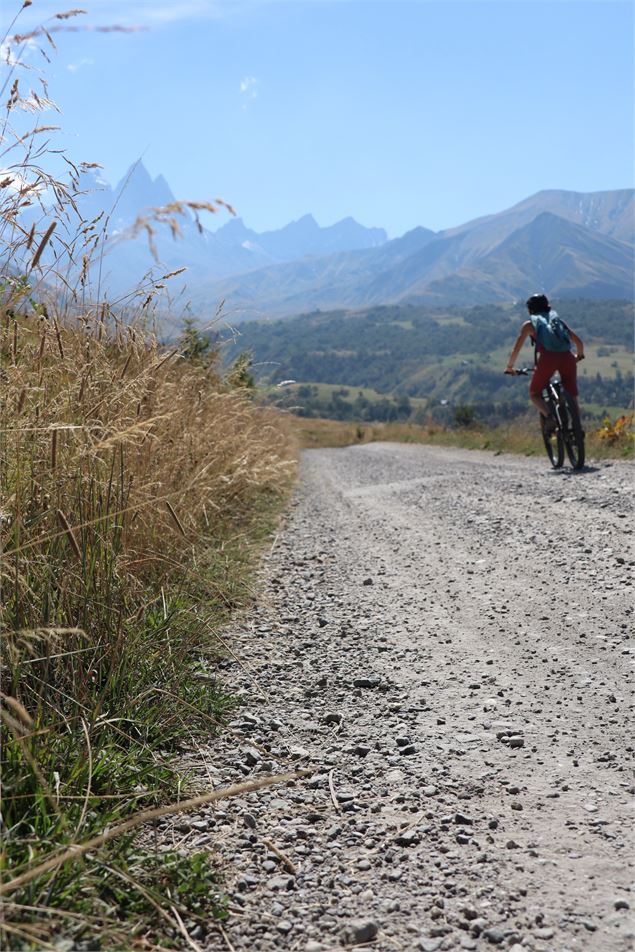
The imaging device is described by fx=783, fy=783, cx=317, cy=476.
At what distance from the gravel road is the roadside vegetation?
0.21 m

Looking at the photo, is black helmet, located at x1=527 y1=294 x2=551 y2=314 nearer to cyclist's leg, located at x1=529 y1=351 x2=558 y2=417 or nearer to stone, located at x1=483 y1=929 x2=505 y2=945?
cyclist's leg, located at x1=529 y1=351 x2=558 y2=417

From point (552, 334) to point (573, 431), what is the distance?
1.43 m

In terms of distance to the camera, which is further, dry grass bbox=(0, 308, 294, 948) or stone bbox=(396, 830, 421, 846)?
stone bbox=(396, 830, 421, 846)

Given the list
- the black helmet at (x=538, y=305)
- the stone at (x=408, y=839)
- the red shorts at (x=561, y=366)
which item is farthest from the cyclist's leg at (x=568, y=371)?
the stone at (x=408, y=839)

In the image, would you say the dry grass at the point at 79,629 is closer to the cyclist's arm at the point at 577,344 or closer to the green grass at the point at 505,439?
the cyclist's arm at the point at 577,344

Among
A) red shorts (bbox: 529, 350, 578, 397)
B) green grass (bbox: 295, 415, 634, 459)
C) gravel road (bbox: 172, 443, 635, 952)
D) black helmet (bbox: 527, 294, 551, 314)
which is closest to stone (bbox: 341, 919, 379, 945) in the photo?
gravel road (bbox: 172, 443, 635, 952)

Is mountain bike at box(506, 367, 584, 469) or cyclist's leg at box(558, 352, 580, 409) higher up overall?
cyclist's leg at box(558, 352, 580, 409)

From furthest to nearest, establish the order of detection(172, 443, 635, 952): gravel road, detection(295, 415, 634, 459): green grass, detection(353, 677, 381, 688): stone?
detection(295, 415, 634, 459): green grass, detection(353, 677, 381, 688): stone, detection(172, 443, 635, 952): gravel road

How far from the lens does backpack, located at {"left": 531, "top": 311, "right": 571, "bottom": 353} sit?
1123 centimetres

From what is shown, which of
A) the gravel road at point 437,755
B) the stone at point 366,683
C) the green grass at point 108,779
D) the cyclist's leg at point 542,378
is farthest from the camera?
the cyclist's leg at point 542,378

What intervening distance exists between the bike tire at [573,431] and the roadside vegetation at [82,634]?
7920mm

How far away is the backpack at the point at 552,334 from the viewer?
11234mm

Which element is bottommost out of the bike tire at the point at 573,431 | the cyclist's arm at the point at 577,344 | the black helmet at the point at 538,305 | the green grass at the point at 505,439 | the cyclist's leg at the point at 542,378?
the green grass at the point at 505,439

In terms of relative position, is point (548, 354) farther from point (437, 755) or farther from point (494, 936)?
point (494, 936)
